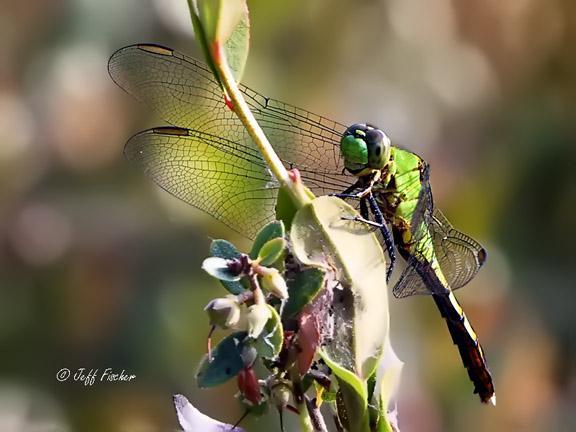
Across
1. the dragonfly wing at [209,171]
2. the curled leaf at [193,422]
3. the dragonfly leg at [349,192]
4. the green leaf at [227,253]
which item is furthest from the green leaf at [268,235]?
the dragonfly leg at [349,192]

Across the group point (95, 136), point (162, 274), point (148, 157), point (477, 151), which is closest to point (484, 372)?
point (148, 157)

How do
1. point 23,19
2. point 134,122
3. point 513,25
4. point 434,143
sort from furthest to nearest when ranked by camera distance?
point 513,25 < point 434,143 < point 23,19 < point 134,122

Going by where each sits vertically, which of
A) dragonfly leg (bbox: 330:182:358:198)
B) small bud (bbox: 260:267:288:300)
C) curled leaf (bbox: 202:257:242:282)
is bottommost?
dragonfly leg (bbox: 330:182:358:198)

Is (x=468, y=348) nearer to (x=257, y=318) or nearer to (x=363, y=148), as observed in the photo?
(x=363, y=148)

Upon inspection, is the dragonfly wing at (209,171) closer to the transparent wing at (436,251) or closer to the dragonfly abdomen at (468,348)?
the transparent wing at (436,251)

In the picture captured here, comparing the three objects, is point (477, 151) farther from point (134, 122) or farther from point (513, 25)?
point (134, 122)

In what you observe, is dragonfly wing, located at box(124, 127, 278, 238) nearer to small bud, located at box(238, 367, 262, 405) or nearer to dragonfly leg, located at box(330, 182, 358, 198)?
dragonfly leg, located at box(330, 182, 358, 198)

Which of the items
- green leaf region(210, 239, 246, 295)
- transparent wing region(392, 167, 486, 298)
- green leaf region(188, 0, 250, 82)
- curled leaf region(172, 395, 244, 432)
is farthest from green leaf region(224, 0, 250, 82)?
transparent wing region(392, 167, 486, 298)
